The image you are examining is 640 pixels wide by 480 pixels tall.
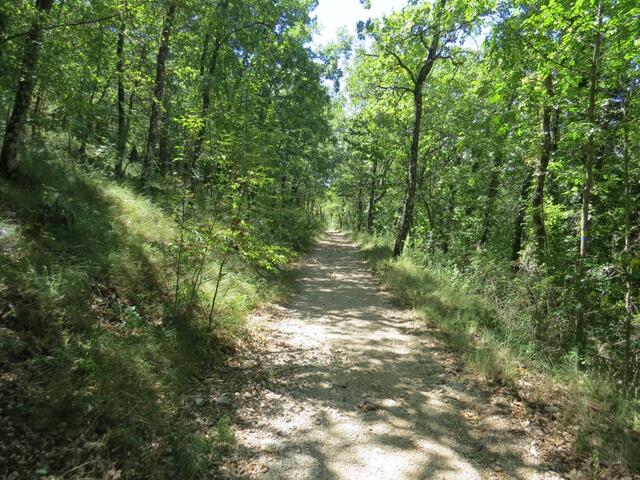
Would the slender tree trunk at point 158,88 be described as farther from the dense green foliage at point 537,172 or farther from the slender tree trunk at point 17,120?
the dense green foliage at point 537,172

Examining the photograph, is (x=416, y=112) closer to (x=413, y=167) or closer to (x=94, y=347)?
(x=413, y=167)

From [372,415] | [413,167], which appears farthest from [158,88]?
[372,415]

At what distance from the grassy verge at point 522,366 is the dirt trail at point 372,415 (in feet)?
1.41

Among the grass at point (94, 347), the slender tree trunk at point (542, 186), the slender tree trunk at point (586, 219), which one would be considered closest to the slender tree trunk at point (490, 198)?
the slender tree trunk at point (542, 186)

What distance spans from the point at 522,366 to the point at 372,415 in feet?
7.97

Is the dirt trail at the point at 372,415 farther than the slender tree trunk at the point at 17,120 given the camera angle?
No

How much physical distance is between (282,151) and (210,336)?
13412 mm

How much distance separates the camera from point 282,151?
17.3 metres

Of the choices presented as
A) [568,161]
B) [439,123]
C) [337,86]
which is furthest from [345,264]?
[337,86]

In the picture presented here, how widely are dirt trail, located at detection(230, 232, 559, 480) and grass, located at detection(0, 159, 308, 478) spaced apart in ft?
2.13

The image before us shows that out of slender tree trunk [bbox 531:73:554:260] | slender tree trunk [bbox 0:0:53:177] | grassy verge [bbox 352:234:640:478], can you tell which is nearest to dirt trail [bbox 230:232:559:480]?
grassy verge [bbox 352:234:640:478]

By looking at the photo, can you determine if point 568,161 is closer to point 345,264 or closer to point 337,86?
point 345,264

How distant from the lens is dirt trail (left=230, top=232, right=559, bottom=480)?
3.22m

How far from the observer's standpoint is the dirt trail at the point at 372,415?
3.22 metres
